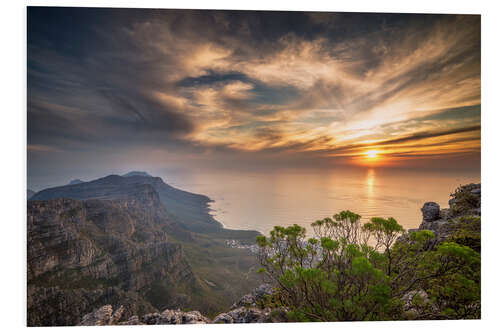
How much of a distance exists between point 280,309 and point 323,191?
398 cm

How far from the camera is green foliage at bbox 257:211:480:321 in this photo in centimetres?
266

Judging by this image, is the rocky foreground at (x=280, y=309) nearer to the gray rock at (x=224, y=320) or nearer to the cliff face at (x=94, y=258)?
the gray rock at (x=224, y=320)

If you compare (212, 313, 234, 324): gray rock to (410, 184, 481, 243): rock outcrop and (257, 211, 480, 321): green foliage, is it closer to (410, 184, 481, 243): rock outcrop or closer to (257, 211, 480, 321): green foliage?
(257, 211, 480, 321): green foliage

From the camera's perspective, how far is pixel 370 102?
476cm

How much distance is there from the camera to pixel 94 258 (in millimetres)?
19500

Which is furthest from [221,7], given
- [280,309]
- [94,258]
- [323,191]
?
[94,258]

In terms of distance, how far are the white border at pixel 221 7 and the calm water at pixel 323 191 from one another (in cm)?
130

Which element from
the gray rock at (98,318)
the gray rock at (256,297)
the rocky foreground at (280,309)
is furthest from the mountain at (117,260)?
the gray rock at (256,297)

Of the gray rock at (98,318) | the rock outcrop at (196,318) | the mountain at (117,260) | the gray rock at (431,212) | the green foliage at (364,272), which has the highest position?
the gray rock at (431,212)

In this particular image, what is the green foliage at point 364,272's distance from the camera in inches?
105

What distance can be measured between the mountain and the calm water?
325 cm

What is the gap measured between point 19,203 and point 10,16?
380cm

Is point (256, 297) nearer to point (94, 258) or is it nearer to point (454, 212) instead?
point (454, 212)
